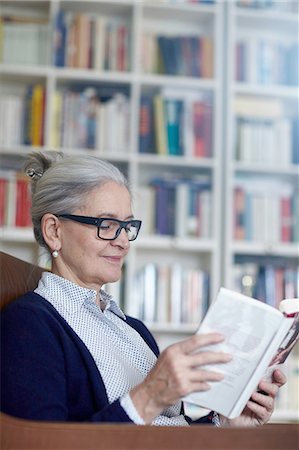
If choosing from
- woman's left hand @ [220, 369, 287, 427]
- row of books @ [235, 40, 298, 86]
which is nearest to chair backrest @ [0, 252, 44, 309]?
woman's left hand @ [220, 369, 287, 427]

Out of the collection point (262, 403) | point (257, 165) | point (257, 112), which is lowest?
point (262, 403)

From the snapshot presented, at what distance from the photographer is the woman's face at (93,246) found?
159 centimetres

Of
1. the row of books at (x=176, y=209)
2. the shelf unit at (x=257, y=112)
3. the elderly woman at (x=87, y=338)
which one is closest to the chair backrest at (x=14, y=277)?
the elderly woman at (x=87, y=338)

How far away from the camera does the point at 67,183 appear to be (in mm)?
1593

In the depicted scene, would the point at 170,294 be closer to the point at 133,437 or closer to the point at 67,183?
the point at 67,183

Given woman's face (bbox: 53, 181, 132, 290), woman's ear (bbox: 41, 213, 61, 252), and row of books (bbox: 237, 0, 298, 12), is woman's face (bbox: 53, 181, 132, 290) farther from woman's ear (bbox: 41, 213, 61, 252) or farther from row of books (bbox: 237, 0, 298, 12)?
row of books (bbox: 237, 0, 298, 12)

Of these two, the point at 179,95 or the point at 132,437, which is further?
the point at 179,95

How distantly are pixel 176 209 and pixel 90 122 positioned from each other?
21.7 inches

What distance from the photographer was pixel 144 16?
340 centimetres

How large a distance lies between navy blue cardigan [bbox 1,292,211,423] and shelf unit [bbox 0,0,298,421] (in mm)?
1714

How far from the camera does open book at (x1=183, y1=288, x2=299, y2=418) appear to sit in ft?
3.64

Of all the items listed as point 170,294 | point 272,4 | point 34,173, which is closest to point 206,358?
point 34,173

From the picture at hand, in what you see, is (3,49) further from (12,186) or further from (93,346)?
(93,346)

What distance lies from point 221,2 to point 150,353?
7.15ft
